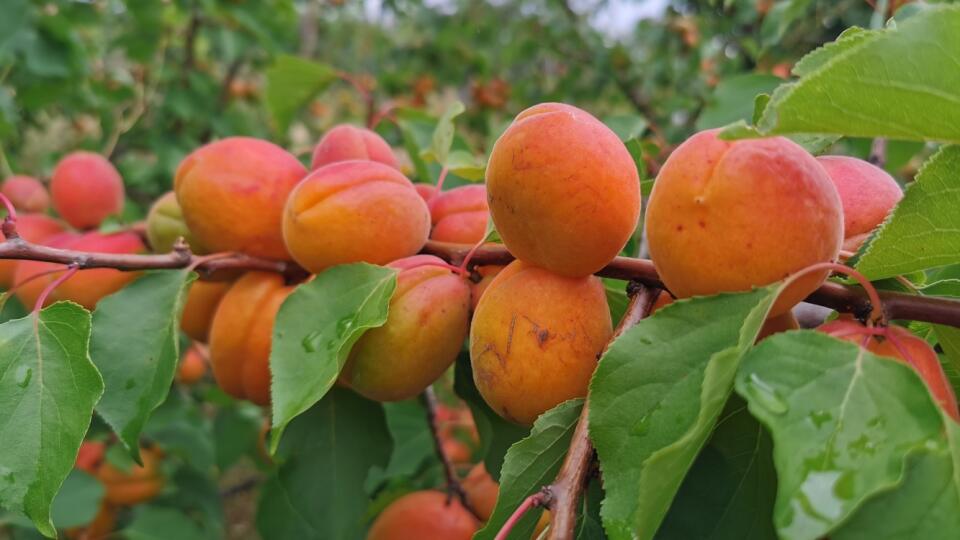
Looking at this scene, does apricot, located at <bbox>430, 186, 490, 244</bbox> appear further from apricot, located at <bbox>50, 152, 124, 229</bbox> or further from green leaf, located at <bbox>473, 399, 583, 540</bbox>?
apricot, located at <bbox>50, 152, 124, 229</bbox>

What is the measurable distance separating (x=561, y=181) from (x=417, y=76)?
3.25 m

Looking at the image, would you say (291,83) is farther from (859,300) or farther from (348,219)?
(859,300)

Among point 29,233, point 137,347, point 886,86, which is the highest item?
point 886,86

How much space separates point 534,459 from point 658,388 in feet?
0.37

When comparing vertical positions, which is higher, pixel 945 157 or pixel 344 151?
pixel 945 157

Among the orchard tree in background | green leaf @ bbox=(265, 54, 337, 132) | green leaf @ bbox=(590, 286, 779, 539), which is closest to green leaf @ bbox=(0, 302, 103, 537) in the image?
the orchard tree in background

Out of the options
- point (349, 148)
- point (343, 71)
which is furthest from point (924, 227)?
point (343, 71)

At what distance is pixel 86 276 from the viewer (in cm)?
93

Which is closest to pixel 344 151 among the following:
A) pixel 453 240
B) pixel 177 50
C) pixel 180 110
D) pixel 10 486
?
pixel 453 240

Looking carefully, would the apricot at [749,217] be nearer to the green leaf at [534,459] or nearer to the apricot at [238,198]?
the green leaf at [534,459]

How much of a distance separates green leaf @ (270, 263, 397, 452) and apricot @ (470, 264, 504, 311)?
3.1 inches

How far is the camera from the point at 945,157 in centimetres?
49

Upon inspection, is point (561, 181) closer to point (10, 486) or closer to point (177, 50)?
point (10, 486)

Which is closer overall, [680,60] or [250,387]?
[250,387]
